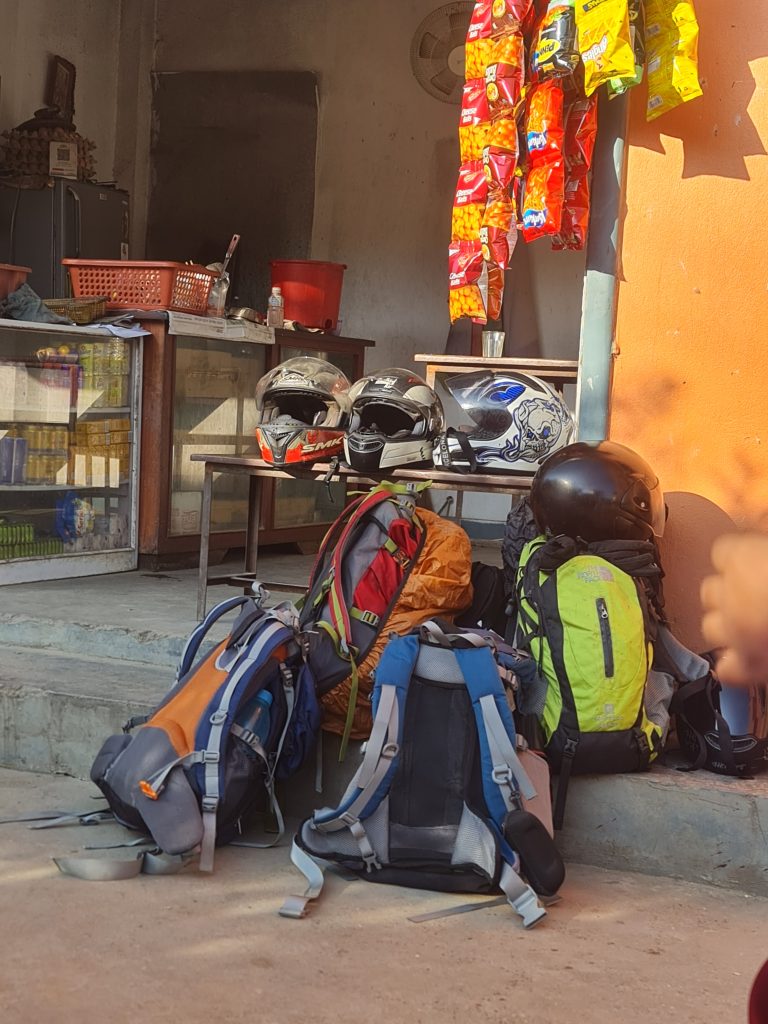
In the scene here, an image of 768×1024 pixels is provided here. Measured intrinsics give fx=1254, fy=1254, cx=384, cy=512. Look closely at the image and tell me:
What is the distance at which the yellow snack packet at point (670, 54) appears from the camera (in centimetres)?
378

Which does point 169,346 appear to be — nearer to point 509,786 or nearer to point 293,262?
point 293,262

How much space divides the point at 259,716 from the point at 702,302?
1.89 meters

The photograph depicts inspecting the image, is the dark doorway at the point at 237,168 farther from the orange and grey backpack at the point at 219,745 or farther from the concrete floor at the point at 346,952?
the concrete floor at the point at 346,952

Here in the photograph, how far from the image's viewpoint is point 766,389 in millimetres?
3896

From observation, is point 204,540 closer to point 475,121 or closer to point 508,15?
point 475,121

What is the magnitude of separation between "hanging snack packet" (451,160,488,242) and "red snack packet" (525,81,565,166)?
24 cm

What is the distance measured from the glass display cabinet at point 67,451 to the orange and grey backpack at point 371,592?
2410mm

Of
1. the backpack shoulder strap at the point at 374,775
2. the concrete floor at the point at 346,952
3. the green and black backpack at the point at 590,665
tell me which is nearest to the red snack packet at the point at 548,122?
the green and black backpack at the point at 590,665

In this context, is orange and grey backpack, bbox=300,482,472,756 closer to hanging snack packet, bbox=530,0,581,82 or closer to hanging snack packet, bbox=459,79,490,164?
hanging snack packet, bbox=459,79,490,164

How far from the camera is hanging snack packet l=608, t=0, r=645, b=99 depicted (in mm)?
3813

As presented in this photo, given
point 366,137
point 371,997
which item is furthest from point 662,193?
point 366,137

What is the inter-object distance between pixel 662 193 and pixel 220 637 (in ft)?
7.20

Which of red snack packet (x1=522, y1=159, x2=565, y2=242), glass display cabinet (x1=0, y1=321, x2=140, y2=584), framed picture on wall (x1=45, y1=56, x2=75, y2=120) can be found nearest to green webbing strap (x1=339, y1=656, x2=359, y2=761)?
red snack packet (x1=522, y1=159, x2=565, y2=242)

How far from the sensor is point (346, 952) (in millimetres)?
2861
